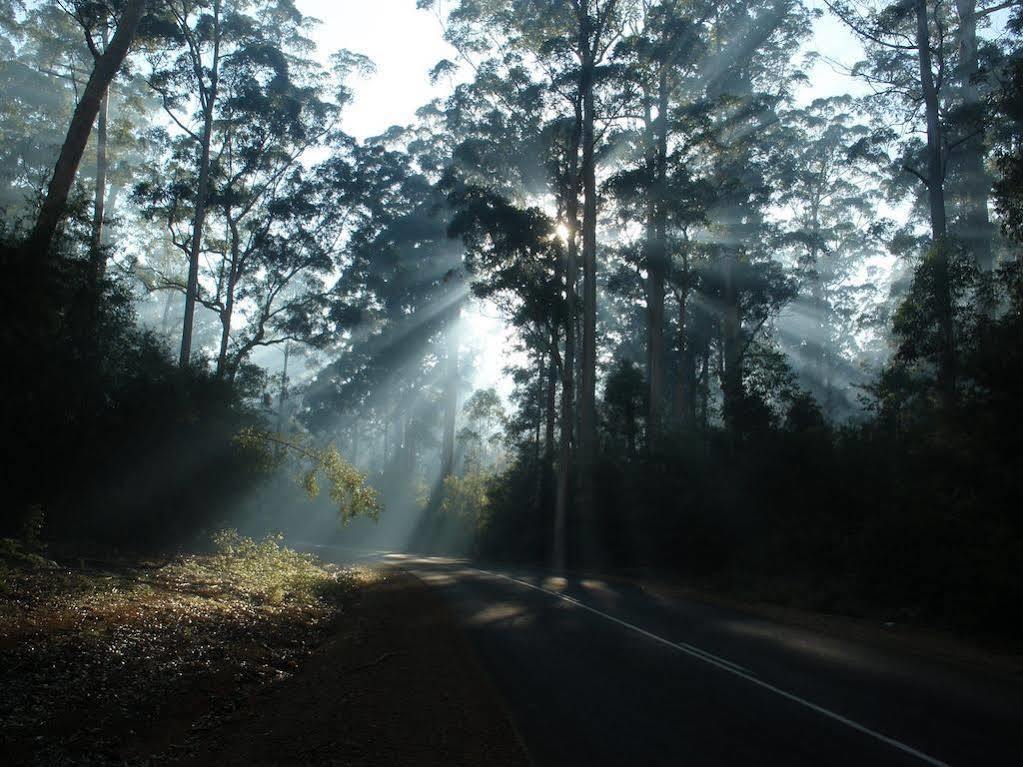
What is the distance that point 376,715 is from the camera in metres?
6.32

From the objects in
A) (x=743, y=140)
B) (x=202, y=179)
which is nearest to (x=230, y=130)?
(x=202, y=179)

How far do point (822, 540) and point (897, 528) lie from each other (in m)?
4.32

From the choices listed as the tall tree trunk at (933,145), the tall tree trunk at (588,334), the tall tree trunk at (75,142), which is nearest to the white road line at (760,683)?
the tall tree trunk at (75,142)

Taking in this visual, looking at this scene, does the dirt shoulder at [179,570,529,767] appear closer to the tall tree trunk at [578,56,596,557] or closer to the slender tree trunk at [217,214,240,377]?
the tall tree trunk at [578,56,596,557]

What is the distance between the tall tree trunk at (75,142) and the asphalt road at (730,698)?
8979mm

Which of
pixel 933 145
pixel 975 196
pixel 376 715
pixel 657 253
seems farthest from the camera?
pixel 975 196

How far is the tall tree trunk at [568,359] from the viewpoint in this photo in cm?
2770

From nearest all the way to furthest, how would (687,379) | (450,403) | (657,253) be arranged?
(657,253)
(687,379)
(450,403)

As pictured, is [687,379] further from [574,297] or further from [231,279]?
[231,279]

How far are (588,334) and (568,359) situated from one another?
6.08ft

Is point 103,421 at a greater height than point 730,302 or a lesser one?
lesser

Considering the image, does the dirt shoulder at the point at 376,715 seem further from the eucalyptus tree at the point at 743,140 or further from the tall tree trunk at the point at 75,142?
the eucalyptus tree at the point at 743,140

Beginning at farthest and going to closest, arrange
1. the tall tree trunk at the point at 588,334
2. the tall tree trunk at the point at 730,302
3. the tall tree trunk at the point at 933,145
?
the tall tree trunk at the point at 730,302
the tall tree trunk at the point at 588,334
the tall tree trunk at the point at 933,145

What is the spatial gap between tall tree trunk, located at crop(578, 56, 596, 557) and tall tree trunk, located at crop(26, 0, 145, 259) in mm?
17261
